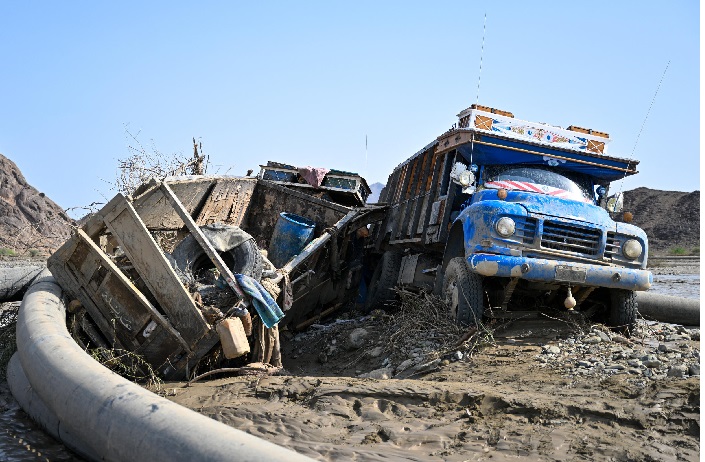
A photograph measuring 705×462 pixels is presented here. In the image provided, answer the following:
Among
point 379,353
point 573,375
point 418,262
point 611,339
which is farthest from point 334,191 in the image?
point 573,375

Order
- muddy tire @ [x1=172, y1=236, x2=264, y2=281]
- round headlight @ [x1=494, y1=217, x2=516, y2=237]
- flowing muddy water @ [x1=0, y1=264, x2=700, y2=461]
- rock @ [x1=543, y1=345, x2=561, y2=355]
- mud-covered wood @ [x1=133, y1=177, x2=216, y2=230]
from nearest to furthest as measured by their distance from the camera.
Result: 1. flowing muddy water @ [x1=0, y1=264, x2=700, y2=461]
2. rock @ [x1=543, y1=345, x2=561, y2=355]
3. muddy tire @ [x1=172, y1=236, x2=264, y2=281]
4. mud-covered wood @ [x1=133, y1=177, x2=216, y2=230]
5. round headlight @ [x1=494, y1=217, x2=516, y2=237]

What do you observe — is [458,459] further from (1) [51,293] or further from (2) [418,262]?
(2) [418,262]

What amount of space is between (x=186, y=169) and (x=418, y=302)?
478 centimetres

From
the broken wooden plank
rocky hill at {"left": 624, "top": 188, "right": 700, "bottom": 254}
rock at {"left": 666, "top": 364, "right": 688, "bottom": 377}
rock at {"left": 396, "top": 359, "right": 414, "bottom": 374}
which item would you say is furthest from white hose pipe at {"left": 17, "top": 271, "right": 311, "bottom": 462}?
rocky hill at {"left": 624, "top": 188, "right": 700, "bottom": 254}

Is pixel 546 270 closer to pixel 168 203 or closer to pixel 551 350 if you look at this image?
pixel 551 350

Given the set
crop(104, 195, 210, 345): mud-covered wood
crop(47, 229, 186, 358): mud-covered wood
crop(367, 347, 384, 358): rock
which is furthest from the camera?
crop(367, 347, 384, 358): rock

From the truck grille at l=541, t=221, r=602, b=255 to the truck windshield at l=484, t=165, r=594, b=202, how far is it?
0.87 m

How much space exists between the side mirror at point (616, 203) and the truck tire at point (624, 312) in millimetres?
1242

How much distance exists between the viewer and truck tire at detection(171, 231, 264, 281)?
7086 mm

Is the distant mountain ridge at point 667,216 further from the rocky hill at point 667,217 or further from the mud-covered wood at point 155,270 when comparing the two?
the mud-covered wood at point 155,270

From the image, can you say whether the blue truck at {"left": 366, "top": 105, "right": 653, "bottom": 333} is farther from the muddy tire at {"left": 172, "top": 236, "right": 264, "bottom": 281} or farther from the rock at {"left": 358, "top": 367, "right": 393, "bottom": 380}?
the muddy tire at {"left": 172, "top": 236, "right": 264, "bottom": 281}

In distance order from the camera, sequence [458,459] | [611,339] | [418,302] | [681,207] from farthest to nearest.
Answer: [681,207] → [418,302] → [611,339] → [458,459]

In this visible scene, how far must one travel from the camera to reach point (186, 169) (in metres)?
11.7

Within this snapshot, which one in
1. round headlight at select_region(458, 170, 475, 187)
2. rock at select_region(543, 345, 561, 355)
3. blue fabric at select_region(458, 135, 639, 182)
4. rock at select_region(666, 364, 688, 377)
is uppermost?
blue fabric at select_region(458, 135, 639, 182)
